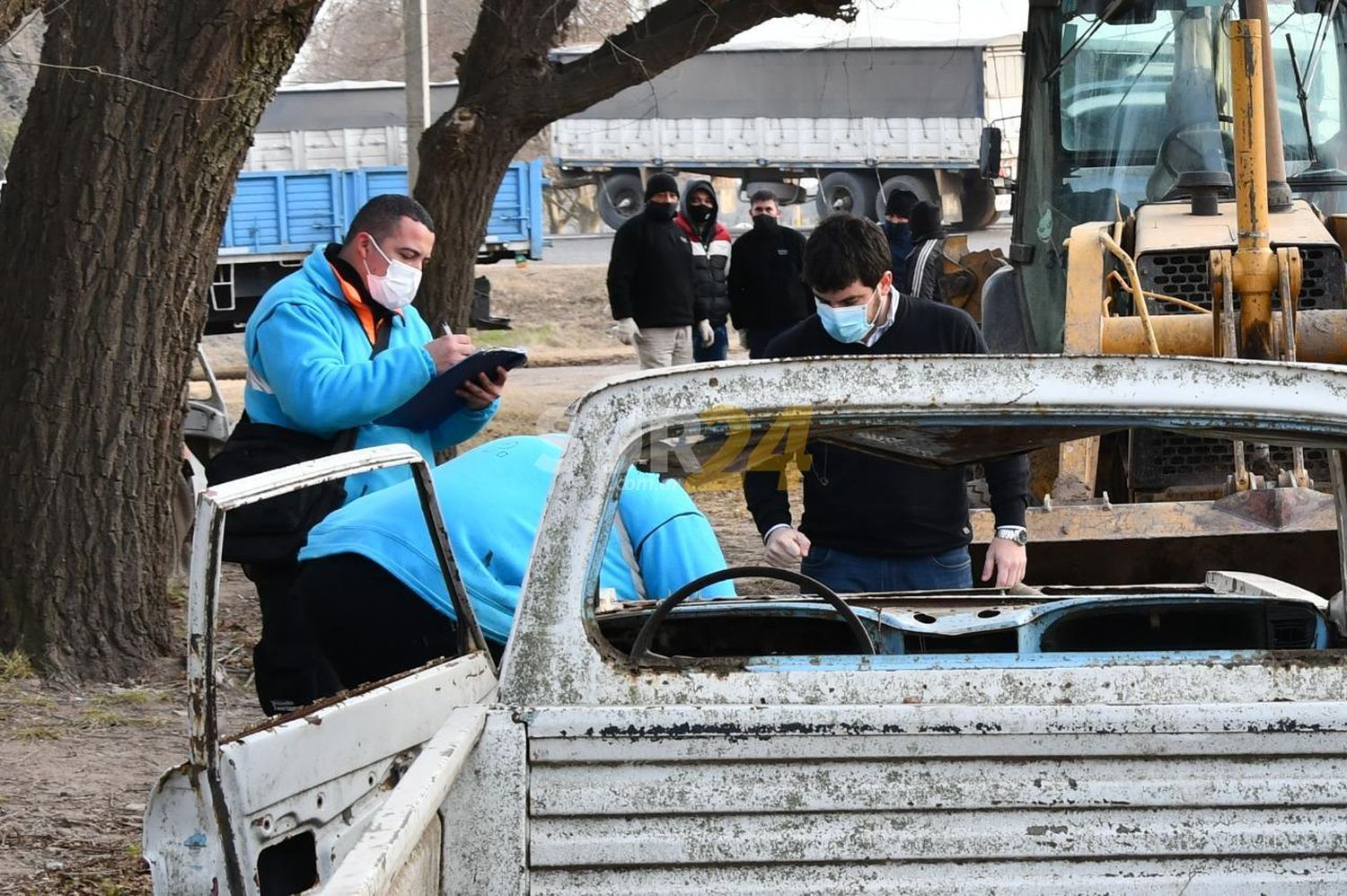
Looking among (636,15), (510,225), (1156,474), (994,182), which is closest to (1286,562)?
(1156,474)

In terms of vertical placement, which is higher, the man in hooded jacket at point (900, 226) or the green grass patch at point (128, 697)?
the man in hooded jacket at point (900, 226)

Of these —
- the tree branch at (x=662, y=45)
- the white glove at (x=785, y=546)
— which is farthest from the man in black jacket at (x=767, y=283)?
the white glove at (x=785, y=546)

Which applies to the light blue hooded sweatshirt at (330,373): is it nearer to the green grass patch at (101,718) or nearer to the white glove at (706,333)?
the green grass patch at (101,718)

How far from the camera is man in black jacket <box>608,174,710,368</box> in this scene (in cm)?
1248

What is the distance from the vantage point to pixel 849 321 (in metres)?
4.40

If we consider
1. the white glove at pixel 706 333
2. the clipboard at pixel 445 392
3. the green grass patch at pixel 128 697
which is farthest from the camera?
the white glove at pixel 706 333

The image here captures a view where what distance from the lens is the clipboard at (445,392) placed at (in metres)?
4.59

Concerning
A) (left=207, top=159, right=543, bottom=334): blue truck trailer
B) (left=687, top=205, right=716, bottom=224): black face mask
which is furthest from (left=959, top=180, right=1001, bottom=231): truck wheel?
(left=687, top=205, right=716, bottom=224): black face mask

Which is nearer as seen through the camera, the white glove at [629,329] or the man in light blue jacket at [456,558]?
the man in light blue jacket at [456,558]

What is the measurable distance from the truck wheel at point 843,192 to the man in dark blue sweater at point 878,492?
31.5 meters

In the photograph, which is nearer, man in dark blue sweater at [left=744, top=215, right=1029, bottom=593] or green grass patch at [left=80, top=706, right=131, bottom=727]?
man in dark blue sweater at [left=744, top=215, right=1029, bottom=593]

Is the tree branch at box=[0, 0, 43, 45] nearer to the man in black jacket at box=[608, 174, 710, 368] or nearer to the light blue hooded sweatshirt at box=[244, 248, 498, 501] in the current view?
the light blue hooded sweatshirt at box=[244, 248, 498, 501]

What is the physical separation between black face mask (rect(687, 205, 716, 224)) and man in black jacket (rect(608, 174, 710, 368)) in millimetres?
372

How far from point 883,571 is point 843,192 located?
32155 mm
